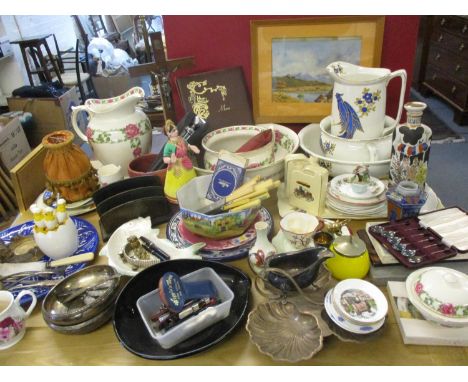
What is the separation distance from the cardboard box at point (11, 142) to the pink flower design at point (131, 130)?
1.73 m

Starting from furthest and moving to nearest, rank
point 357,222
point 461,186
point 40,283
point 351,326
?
point 461,186
point 357,222
point 40,283
point 351,326

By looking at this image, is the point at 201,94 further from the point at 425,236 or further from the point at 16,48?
the point at 16,48

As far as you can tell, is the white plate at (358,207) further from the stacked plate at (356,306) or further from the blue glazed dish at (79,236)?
the blue glazed dish at (79,236)

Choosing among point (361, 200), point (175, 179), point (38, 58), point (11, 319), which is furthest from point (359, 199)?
point (38, 58)

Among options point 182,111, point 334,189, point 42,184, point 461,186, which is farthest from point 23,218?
point 461,186

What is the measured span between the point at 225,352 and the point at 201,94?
86 cm

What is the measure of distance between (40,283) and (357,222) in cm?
77

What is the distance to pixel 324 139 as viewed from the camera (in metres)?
1.17

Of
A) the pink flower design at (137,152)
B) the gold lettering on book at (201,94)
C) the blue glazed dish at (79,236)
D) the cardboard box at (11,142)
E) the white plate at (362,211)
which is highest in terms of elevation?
the gold lettering on book at (201,94)

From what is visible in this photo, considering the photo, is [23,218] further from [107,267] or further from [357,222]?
[357,222]

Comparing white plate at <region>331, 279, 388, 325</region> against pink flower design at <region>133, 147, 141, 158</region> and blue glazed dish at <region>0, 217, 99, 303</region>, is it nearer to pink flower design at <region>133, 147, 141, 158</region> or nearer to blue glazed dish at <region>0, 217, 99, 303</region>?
blue glazed dish at <region>0, 217, 99, 303</region>

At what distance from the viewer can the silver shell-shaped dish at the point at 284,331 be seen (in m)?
0.70

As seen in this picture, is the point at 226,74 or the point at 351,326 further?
the point at 226,74

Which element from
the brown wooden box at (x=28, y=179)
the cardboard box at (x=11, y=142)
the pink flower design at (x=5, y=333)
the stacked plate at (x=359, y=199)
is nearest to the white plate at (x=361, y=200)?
the stacked plate at (x=359, y=199)
